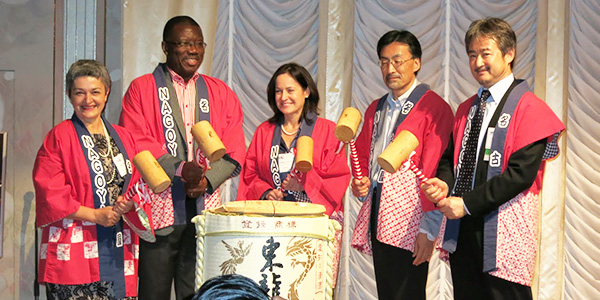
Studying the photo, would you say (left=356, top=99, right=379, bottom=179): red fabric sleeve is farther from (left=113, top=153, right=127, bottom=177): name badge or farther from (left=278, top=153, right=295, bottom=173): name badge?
(left=113, top=153, right=127, bottom=177): name badge

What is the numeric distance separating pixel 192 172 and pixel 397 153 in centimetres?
103

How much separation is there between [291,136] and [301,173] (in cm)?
22

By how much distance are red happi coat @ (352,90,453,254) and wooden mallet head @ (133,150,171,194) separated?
3.16 feet

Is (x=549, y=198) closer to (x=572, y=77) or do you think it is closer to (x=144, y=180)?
(x=572, y=77)

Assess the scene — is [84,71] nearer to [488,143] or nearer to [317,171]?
[317,171]

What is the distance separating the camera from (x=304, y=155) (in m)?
3.11

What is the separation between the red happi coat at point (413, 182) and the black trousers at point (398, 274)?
0.19 feet

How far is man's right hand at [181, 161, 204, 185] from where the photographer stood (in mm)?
3269

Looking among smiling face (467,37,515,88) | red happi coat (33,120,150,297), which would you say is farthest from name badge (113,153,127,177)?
smiling face (467,37,515,88)

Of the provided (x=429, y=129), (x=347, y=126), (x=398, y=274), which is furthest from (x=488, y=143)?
(x=398, y=274)

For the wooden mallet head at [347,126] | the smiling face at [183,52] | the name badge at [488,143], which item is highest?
the smiling face at [183,52]

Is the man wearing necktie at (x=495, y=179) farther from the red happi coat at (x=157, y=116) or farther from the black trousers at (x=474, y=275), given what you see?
the red happi coat at (x=157, y=116)

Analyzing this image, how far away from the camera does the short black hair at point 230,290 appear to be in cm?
109

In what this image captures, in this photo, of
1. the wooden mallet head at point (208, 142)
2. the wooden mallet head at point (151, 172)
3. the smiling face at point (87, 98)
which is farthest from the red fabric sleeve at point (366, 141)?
the smiling face at point (87, 98)
